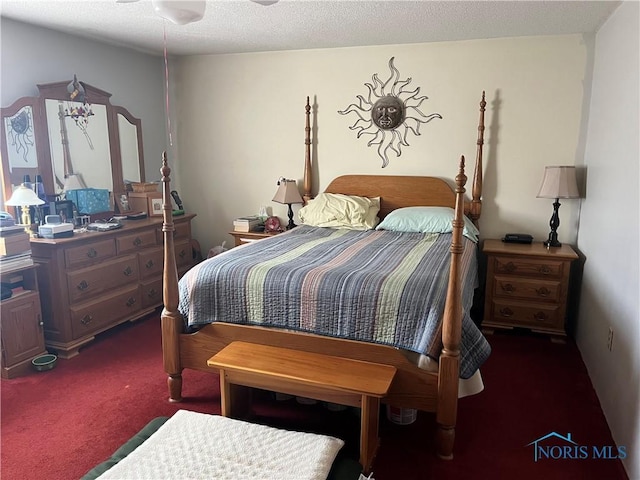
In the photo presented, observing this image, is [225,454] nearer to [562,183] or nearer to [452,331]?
[452,331]

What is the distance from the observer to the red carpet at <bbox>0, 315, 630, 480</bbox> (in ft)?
6.86

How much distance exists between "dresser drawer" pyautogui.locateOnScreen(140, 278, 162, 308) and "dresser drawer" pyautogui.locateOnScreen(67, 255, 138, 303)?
4.9 inches

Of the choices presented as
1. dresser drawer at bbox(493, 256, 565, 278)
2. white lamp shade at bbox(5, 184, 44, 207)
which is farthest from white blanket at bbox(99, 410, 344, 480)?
dresser drawer at bbox(493, 256, 565, 278)

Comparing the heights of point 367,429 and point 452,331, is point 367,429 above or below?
below

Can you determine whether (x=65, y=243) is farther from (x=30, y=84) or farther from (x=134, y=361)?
(x=30, y=84)

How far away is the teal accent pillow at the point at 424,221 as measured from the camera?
357 centimetres

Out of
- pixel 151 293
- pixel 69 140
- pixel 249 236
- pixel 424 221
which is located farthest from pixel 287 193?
pixel 69 140

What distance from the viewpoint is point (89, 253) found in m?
3.29

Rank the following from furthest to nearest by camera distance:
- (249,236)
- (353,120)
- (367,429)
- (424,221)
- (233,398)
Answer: (249,236) → (353,120) → (424,221) → (233,398) → (367,429)

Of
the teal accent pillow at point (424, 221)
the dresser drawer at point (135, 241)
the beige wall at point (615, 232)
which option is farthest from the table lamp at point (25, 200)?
the beige wall at point (615, 232)

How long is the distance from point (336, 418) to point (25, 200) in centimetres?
242

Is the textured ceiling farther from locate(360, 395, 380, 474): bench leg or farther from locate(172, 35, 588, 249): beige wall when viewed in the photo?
locate(360, 395, 380, 474): bench leg

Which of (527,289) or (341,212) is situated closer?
(527,289)

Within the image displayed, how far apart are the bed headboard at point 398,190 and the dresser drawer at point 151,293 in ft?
5.66
